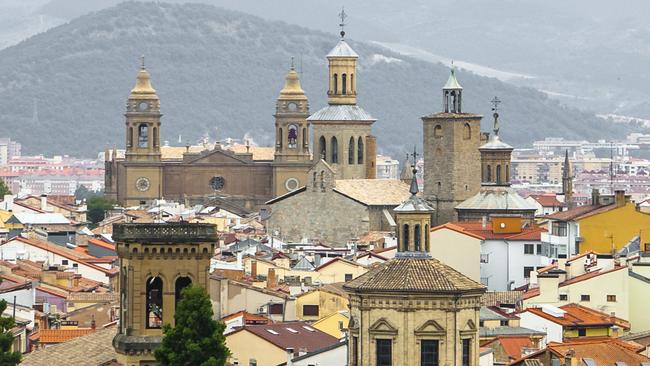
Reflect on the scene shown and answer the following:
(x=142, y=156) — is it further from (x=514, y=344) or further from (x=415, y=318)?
(x=415, y=318)

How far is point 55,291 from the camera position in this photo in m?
74.4

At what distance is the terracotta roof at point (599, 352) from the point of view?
174 feet

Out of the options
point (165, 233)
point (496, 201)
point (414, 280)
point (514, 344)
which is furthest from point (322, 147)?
point (165, 233)

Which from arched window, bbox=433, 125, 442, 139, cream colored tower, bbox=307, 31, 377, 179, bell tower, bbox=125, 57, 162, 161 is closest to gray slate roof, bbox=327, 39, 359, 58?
cream colored tower, bbox=307, 31, 377, 179

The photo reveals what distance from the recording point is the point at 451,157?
11269cm

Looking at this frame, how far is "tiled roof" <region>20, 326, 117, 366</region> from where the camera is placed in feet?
175

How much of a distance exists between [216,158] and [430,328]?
116m

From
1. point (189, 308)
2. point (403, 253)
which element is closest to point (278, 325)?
point (403, 253)

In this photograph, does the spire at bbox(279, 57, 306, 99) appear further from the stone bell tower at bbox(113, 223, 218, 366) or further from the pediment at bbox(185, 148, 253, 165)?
the stone bell tower at bbox(113, 223, 218, 366)

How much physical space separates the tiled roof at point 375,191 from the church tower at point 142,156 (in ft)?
117

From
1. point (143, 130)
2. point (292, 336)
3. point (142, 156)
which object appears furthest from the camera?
point (143, 130)

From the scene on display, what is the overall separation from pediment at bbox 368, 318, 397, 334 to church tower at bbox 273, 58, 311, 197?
108m

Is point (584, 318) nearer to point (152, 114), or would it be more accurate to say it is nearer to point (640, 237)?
point (640, 237)

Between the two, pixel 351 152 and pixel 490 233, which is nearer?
pixel 490 233
